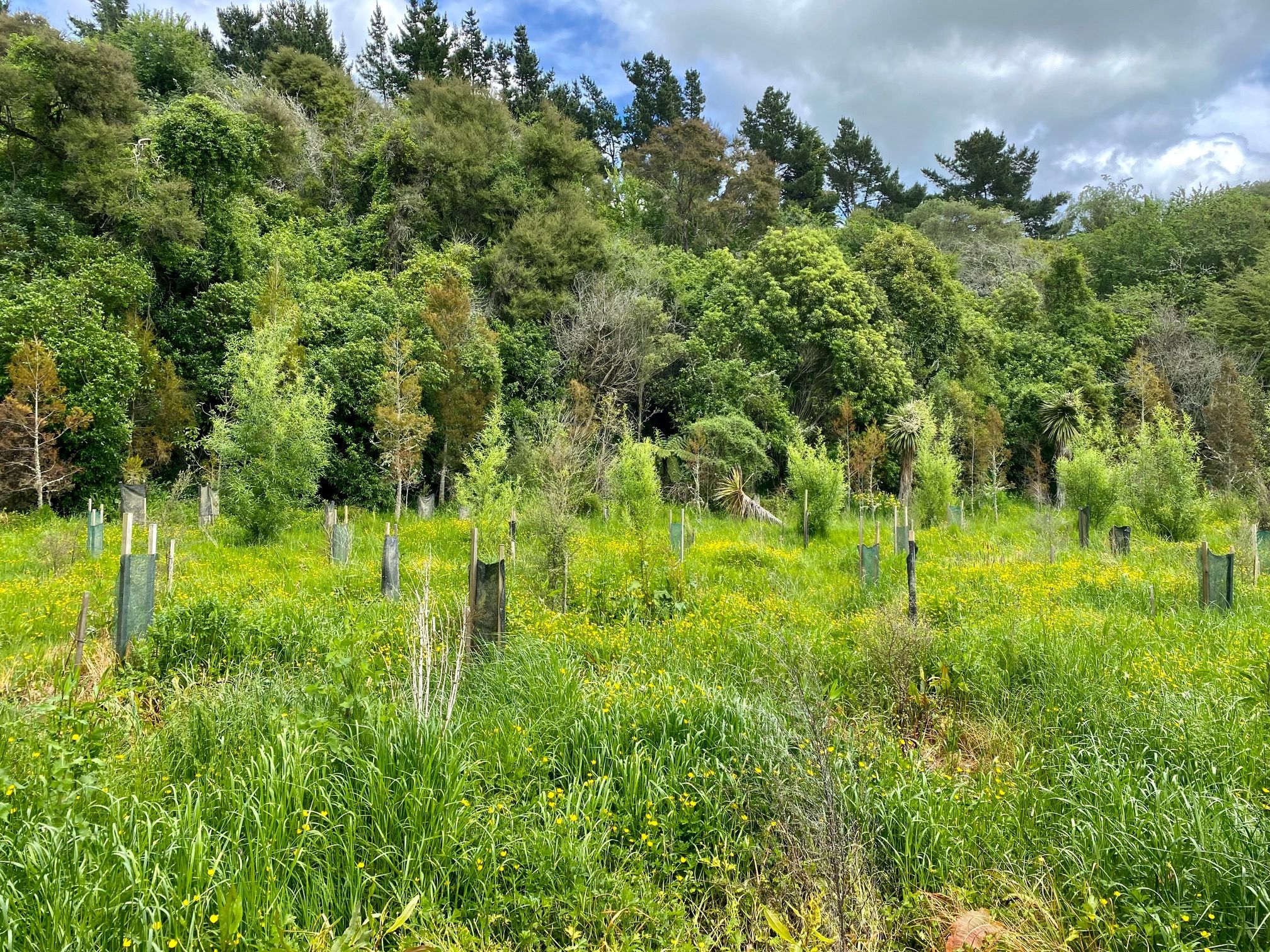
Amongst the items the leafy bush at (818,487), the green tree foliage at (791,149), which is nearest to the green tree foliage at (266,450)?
the leafy bush at (818,487)

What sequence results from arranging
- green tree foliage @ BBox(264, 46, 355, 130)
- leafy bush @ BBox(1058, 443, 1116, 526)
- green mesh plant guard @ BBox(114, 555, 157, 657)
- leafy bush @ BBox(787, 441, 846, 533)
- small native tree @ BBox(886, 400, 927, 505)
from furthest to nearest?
green tree foliage @ BBox(264, 46, 355, 130) → small native tree @ BBox(886, 400, 927, 505) → leafy bush @ BBox(1058, 443, 1116, 526) → leafy bush @ BBox(787, 441, 846, 533) → green mesh plant guard @ BBox(114, 555, 157, 657)

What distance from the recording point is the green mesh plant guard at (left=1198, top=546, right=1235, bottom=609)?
8.75 meters

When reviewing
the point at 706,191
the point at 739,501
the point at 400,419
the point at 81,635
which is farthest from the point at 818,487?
the point at 706,191

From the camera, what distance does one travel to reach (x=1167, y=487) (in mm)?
16812

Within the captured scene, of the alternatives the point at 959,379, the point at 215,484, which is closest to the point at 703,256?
the point at 959,379

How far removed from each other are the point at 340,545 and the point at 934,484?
1559 centimetres

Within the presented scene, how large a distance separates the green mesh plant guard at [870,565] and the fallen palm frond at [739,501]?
9.50 metres

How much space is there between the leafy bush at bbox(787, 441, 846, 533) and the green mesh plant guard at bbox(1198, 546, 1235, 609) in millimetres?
9352

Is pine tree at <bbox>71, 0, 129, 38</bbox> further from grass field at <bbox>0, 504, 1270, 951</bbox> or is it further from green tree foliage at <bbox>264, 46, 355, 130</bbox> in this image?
grass field at <bbox>0, 504, 1270, 951</bbox>

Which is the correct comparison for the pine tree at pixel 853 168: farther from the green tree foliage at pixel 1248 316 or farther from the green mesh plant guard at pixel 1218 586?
the green mesh plant guard at pixel 1218 586

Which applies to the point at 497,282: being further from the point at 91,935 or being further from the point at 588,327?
the point at 91,935

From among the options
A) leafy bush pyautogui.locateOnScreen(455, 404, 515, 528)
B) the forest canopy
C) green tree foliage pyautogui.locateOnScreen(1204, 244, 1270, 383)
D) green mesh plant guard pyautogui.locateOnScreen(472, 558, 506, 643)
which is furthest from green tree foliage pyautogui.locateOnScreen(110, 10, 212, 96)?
green tree foliage pyautogui.locateOnScreen(1204, 244, 1270, 383)

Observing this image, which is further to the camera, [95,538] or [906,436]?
[906,436]

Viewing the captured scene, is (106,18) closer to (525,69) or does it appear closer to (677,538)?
(525,69)
